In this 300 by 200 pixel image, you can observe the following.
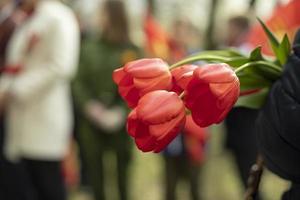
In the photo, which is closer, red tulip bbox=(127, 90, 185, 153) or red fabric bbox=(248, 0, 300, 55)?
red tulip bbox=(127, 90, 185, 153)

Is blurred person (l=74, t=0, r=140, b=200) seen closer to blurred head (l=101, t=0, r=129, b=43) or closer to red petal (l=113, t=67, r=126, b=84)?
blurred head (l=101, t=0, r=129, b=43)

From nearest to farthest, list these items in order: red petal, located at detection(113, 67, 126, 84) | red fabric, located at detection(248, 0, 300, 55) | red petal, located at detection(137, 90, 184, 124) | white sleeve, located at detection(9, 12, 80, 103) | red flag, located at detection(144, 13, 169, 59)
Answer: red petal, located at detection(137, 90, 184, 124) → red petal, located at detection(113, 67, 126, 84) → red fabric, located at detection(248, 0, 300, 55) → white sleeve, located at detection(9, 12, 80, 103) → red flag, located at detection(144, 13, 169, 59)

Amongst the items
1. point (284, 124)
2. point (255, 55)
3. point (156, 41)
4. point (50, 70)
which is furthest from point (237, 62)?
point (156, 41)

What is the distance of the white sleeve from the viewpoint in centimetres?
320

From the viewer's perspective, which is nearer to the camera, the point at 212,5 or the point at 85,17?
the point at 85,17

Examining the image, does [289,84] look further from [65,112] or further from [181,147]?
[181,147]

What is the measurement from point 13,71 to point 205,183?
8.32 ft

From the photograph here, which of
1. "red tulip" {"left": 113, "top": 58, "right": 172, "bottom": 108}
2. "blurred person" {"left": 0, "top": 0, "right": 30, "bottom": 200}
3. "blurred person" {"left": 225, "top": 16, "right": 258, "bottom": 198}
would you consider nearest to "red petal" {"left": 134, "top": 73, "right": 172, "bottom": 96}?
"red tulip" {"left": 113, "top": 58, "right": 172, "bottom": 108}

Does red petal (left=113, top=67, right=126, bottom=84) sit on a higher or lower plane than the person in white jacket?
higher

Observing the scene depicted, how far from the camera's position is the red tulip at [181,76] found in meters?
1.02

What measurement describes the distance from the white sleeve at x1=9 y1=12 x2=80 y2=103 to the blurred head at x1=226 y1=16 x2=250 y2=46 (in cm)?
137

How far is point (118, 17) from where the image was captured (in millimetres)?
3949

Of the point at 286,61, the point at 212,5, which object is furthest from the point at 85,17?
the point at 286,61

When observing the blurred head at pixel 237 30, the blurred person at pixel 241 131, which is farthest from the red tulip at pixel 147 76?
the blurred head at pixel 237 30
